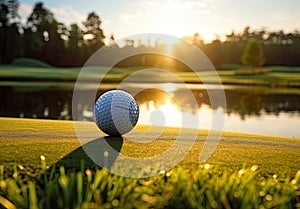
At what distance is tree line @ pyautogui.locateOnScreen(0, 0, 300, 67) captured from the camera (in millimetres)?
65812

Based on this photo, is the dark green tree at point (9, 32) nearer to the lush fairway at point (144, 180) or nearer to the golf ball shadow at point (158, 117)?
the golf ball shadow at point (158, 117)

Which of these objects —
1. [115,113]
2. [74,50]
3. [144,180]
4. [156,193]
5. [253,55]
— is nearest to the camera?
[156,193]

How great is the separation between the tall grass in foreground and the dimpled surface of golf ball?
2.79m

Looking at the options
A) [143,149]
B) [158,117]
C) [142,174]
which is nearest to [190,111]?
[158,117]

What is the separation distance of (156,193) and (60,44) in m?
64.9

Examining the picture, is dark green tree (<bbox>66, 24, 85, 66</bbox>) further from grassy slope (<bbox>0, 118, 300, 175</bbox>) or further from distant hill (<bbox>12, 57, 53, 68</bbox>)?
grassy slope (<bbox>0, 118, 300, 175</bbox>)

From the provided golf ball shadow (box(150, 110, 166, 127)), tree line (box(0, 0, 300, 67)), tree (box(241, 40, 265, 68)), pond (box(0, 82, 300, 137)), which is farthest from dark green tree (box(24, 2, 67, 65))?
golf ball shadow (box(150, 110, 166, 127))

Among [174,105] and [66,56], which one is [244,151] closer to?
[174,105]

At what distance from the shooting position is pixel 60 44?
67438 mm

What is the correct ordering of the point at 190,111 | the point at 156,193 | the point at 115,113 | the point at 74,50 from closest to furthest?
the point at 156,193 → the point at 115,113 → the point at 190,111 → the point at 74,50

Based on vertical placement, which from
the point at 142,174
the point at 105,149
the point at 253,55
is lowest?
the point at 142,174

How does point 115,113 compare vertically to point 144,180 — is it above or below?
above

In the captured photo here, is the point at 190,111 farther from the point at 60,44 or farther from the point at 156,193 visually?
the point at 60,44

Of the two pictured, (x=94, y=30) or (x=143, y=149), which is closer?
(x=143, y=149)
